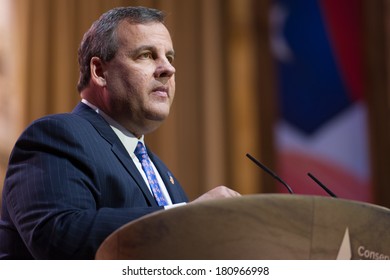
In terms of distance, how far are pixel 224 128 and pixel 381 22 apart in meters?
1.15

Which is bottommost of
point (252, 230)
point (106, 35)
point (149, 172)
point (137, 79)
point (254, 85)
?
point (254, 85)

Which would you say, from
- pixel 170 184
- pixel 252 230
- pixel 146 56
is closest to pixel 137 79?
pixel 146 56

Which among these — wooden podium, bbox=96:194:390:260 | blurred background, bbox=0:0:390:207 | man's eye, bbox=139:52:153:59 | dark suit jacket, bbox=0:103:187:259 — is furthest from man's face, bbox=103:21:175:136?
blurred background, bbox=0:0:390:207

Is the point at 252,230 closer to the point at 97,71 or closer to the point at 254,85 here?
the point at 97,71

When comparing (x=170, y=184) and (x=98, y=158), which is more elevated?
(x=98, y=158)

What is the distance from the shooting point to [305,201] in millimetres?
1407

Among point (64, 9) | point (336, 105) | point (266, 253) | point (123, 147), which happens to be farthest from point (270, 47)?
point (266, 253)

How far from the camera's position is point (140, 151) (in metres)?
2.26

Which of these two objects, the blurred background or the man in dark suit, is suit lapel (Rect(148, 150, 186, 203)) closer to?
the man in dark suit

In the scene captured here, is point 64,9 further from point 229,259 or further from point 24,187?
point 229,259

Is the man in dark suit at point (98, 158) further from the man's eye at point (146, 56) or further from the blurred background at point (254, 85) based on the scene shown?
the blurred background at point (254, 85)

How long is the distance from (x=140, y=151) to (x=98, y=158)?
332 millimetres

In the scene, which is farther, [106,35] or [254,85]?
[254,85]

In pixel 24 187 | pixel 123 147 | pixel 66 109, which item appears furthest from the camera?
pixel 66 109
